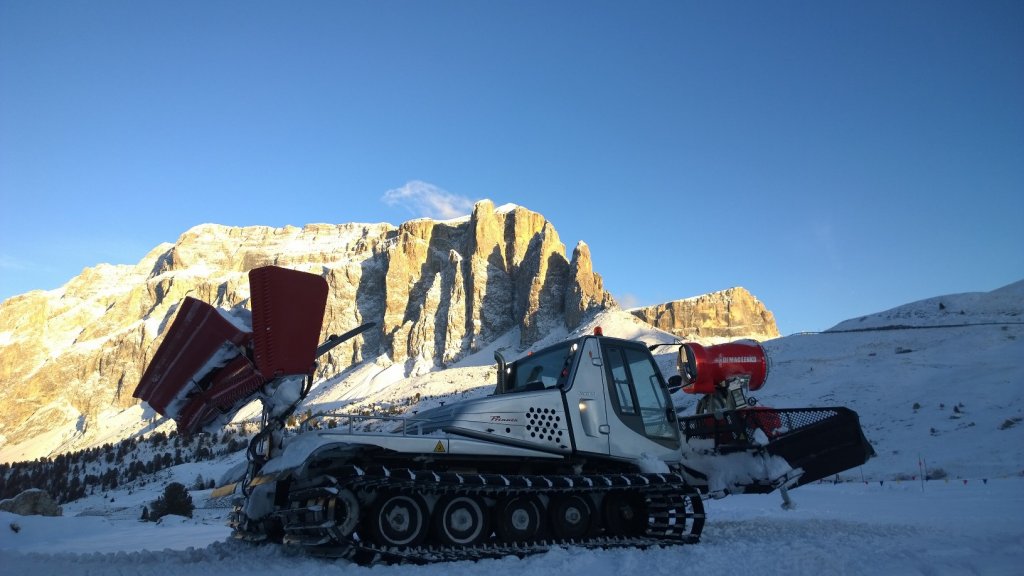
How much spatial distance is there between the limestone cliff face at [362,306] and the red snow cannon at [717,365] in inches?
4009

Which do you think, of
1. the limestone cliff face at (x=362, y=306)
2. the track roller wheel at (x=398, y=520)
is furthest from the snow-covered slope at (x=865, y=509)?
the limestone cliff face at (x=362, y=306)

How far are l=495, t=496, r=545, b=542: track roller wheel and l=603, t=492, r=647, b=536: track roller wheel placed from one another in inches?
38.4

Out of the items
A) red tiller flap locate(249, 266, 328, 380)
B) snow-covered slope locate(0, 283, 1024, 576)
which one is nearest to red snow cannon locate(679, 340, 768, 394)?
snow-covered slope locate(0, 283, 1024, 576)

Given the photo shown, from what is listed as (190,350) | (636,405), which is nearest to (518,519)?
(636,405)

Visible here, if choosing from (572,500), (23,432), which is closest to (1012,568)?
(572,500)

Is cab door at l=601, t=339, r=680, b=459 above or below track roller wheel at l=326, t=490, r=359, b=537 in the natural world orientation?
above

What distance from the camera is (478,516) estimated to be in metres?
6.54

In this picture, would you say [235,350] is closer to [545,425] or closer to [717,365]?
[545,425]

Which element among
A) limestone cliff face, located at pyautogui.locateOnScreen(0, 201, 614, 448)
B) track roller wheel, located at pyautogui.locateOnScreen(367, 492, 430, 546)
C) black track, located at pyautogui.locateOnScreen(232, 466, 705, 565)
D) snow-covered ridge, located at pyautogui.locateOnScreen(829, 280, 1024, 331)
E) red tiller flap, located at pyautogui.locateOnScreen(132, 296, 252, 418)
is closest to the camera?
black track, located at pyautogui.locateOnScreen(232, 466, 705, 565)

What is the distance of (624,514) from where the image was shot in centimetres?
753

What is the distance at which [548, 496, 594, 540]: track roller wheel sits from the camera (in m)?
6.95

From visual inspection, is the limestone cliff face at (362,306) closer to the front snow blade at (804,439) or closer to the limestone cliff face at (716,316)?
the limestone cliff face at (716,316)

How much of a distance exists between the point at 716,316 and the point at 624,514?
132 metres

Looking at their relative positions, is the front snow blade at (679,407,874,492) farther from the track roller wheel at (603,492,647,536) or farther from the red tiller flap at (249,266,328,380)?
the red tiller flap at (249,266,328,380)
